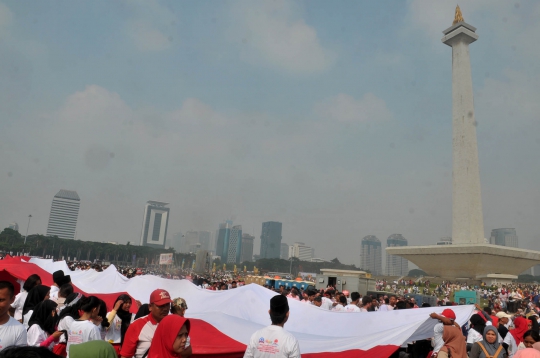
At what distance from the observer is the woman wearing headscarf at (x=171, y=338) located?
3.61m

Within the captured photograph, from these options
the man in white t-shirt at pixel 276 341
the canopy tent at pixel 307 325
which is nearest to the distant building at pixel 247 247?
the canopy tent at pixel 307 325

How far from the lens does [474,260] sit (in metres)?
44.9

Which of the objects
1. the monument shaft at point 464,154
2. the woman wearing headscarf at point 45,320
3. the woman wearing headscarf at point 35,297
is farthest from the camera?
the monument shaft at point 464,154

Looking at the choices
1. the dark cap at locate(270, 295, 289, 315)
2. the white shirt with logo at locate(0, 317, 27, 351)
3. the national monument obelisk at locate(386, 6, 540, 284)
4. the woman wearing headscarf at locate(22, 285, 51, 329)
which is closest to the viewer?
the white shirt with logo at locate(0, 317, 27, 351)

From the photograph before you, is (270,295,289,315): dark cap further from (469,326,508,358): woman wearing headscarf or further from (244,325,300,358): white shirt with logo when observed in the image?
(469,326,508,358): woman wearing headscarf

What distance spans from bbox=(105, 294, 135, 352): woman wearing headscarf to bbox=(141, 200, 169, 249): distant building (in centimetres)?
16342

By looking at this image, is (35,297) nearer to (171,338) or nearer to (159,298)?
(159,298)

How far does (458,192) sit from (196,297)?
1734 inches

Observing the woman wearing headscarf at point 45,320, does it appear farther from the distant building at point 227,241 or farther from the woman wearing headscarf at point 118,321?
the distant building at point 227,241

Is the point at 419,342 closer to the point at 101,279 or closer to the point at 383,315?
the point at 383,315

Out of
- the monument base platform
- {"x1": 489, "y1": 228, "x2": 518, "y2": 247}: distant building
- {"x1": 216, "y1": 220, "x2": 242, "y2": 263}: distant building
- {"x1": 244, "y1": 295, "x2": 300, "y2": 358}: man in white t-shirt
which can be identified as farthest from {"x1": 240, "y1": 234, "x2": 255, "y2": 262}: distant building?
{"x1": 244, "y1": 295, "x2": 300, "y2": 358}: man in white t-shirt

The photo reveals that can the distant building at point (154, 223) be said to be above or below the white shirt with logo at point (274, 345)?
above

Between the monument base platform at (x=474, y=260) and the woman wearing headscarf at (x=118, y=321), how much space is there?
43.4 meters

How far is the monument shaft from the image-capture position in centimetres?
4734
